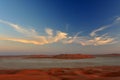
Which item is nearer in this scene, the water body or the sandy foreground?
the sandy foreground

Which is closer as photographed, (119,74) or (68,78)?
(68,78)

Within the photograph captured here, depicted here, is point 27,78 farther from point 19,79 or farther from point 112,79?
point 112,79

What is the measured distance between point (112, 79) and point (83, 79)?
3.37 ft

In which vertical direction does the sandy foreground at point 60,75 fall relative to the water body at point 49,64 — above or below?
below

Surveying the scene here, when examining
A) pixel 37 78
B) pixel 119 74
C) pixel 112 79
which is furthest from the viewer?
pixel 119 74

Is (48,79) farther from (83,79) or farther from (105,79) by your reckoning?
(105,79)

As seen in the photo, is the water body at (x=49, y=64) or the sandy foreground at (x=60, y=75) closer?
the sandy foreground at (x=60, y=75)

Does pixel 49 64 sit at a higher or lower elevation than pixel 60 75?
higher

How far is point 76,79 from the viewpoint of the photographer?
8.16 m

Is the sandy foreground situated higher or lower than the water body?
lower

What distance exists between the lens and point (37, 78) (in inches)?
330

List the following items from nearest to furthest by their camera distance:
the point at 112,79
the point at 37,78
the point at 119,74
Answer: the point at 112,79 < the point at 37,78 < the point at 119,74

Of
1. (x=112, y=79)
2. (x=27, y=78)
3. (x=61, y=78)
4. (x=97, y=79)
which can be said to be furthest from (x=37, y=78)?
(x=112, y=79)

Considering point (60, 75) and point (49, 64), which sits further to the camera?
point (49, 64)
